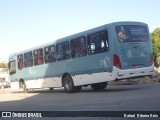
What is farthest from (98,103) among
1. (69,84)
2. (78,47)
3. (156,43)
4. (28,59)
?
(156,43)

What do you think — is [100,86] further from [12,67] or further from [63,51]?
[12,67]

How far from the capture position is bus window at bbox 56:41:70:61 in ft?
65.2

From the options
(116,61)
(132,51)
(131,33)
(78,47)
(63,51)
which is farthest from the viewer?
(63,51)

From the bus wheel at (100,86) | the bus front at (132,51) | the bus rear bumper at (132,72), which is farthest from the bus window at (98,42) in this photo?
the bus wheel at (100,86)

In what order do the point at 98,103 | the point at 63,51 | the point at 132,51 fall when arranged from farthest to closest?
1. the point at 63,51
2. the point at 132,51
3. the point at 98,103

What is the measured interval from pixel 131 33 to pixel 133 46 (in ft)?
2.14

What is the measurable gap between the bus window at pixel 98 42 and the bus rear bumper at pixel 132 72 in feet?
4.42

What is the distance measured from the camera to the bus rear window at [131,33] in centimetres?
1692

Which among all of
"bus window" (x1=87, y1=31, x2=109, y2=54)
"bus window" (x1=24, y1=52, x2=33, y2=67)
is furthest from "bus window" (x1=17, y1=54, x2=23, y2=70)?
"bus window" (x1=87, y1=31, x2=109, y2=54)

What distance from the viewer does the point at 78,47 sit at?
19.0 m

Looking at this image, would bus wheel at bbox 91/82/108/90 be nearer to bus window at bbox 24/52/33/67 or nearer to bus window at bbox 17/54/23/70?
bus window at bbox 24/52/33/67

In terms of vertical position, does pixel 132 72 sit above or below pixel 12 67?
below

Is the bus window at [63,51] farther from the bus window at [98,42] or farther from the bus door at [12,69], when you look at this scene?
the bus door at [12,69]

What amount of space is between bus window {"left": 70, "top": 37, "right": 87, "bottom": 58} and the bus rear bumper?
8.72 feet
